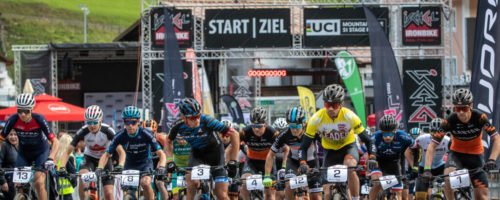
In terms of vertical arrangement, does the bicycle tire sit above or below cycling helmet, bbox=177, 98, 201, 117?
below

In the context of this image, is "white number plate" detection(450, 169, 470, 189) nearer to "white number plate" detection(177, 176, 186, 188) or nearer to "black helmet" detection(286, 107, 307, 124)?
"black helmet" detection(286, 107, 307, 124)

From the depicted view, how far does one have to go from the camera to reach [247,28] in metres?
29.1

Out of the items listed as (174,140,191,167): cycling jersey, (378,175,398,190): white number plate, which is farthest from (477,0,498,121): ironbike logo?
(174,140,191,167): cycling jersey

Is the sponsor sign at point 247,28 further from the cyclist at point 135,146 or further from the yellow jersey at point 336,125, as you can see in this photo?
the yellow jersey at point 336,125

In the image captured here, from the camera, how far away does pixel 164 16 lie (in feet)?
90.7

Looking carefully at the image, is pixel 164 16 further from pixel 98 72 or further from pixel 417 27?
pixel 98 72

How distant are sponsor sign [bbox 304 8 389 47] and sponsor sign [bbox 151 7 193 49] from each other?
13.2 ft

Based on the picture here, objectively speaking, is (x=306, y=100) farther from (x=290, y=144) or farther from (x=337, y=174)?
(x=337, y=174)

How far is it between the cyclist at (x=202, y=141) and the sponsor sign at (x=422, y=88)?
17.1m

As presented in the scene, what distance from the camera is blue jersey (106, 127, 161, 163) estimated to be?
44.0 feet

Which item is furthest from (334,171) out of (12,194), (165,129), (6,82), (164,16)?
(6,82)

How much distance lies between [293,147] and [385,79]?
27.6ft

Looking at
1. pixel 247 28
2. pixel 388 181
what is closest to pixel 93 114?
pixel 388 181

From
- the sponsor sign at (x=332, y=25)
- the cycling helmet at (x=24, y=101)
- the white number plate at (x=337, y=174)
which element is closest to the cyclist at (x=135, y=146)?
the cycling helmet at (x=24, y=101)
